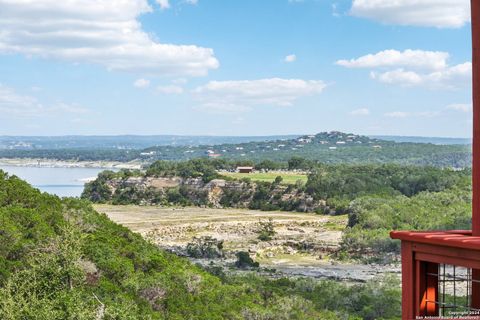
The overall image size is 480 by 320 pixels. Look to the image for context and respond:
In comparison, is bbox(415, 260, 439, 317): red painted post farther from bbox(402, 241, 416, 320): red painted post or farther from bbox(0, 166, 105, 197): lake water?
bbox(0, 166, 105, 197): lake water

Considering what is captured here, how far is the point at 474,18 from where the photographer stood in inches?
174

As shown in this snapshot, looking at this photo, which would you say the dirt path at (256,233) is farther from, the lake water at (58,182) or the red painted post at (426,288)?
the red painted post at (426,288)

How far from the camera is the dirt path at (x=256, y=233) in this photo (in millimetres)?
46688

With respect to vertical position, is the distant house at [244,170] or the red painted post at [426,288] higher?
the red painted post at [426,288]

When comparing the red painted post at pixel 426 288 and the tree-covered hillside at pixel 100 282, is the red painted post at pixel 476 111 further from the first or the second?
the tree-covered hillside at pixel 100 282

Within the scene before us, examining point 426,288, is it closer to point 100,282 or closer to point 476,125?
point 476,125

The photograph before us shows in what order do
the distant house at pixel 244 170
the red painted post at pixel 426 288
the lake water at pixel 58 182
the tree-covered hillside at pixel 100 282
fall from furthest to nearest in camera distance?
the distant house at pixel 244 170
the lake water at pixel 58 182
the tree-covered hillside at pixel 100 282
the red painted post at pixel 426 288

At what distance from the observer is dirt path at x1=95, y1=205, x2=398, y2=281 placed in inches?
1838

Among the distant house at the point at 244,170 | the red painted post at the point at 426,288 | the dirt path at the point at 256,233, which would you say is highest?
the red painted post at the point at 426,288

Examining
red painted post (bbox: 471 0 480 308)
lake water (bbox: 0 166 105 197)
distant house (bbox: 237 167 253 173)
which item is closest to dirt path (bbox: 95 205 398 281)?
lake water (bbox: 0 166 105 197)

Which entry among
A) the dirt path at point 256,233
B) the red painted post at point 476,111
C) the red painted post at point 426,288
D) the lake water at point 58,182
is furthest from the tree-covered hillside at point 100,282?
the lake water at point 58,182

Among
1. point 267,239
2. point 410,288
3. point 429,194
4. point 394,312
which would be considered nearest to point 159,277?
point 394,312

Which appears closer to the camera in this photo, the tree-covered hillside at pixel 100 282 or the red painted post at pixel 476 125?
the red painted post at pixel 476 125

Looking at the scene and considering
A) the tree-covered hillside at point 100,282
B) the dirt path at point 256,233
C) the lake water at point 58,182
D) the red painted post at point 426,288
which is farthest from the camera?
the lake water at point 58,182
